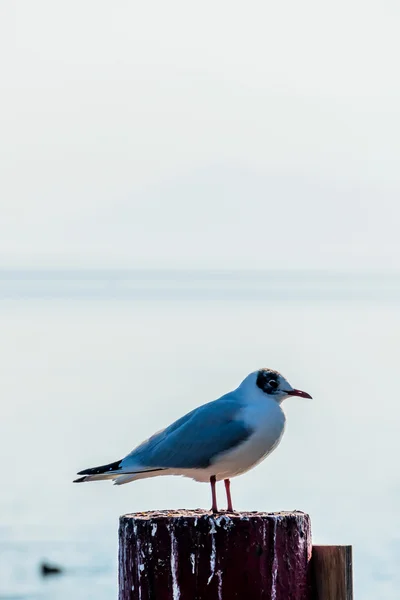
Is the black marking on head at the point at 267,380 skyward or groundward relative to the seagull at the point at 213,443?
skyward

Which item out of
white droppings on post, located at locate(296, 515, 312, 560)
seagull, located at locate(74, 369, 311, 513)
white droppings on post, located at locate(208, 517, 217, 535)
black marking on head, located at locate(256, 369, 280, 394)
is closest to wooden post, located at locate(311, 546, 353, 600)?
white droppings on post, located at locate(296, 515, 312, 560)

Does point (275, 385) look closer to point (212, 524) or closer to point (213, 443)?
point (213, 443)

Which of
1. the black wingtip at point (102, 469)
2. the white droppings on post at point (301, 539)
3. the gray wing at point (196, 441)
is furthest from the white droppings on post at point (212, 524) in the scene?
the gray wing at point (196, 441)

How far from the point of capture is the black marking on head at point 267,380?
22.8 ft

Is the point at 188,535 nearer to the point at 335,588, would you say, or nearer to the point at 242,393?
the point at 335,588

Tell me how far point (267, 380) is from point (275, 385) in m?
0.06

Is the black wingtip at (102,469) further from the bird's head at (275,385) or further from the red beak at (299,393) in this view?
the red beak at (299,393)

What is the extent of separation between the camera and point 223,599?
192 inches

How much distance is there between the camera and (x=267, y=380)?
696 centimetres

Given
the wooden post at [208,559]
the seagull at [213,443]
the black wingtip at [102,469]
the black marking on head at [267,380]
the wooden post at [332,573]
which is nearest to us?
the wooden post at [208,559]

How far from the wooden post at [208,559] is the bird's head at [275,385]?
1972mm

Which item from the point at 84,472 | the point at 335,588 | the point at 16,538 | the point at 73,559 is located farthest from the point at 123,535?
the point at 16,538

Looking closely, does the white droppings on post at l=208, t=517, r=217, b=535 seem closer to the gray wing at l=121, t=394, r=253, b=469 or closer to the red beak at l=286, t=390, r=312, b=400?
the gray wing at l=121, t=394, r=253, b=469

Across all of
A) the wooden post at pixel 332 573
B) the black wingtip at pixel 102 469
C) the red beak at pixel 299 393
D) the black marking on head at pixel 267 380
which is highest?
the black marking on head at pixel 267 380
